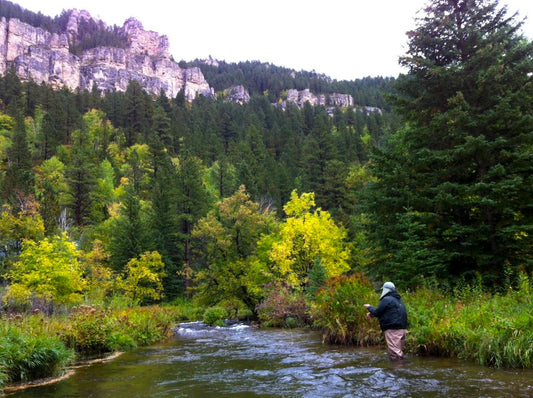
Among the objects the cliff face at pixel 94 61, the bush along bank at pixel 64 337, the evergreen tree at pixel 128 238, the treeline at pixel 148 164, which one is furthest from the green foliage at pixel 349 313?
the cliff face at pixel 94 61

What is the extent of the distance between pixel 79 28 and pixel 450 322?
215 metres

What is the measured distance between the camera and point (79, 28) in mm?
186625

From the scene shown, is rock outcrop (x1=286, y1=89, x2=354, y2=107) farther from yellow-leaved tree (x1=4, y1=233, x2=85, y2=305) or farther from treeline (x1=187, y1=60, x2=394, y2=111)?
yellow-leaved tree (x1=4, y1=233, x2=85, y2=305)

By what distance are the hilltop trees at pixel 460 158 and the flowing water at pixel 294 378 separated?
6.18 meters

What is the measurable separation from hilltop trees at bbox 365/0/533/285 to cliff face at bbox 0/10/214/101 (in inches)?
5161

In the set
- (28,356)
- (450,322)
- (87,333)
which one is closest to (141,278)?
(87,333)

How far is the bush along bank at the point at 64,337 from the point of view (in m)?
8.62

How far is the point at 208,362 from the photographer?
11.5 meters

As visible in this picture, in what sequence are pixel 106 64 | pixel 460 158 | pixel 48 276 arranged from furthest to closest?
pixel 106 64
pixel 48 276
pixel 460 158

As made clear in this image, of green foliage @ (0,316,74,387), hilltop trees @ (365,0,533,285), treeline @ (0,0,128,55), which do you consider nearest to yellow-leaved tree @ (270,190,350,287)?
hilltop trees @ (365,0,533,285)

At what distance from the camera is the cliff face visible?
149 metres

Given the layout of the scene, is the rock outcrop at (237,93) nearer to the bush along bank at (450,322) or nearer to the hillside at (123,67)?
the hillside at (123,67)

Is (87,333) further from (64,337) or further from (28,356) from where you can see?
(28,356)

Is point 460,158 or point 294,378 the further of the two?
point 460,158
